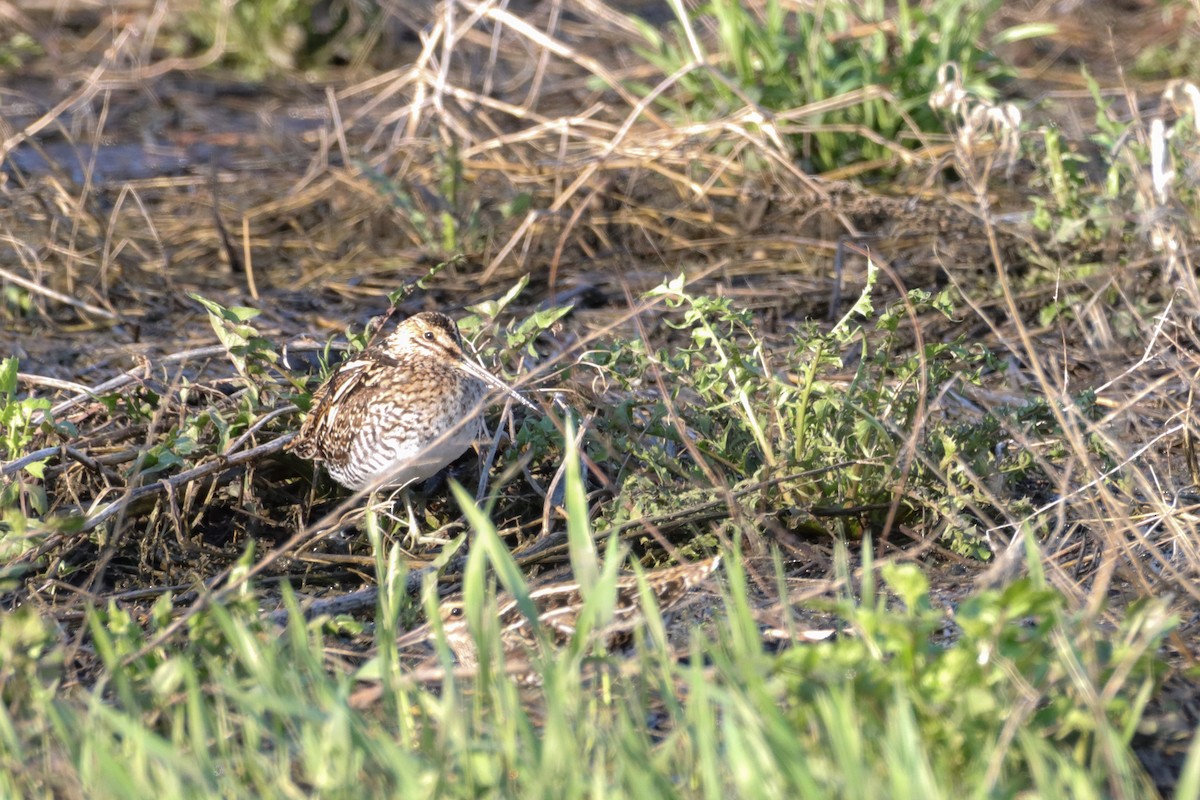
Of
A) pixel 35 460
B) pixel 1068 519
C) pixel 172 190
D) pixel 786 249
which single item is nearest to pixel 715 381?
pixel 1068 519

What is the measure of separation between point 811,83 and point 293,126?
3.39 m

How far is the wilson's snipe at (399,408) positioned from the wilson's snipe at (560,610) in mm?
725

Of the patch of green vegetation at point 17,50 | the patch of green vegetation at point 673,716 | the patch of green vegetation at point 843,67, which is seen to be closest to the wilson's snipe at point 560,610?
the patch of green vegetation at point 673,716

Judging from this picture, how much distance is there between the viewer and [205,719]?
268 cm

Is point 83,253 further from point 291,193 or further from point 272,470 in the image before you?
point 272,470

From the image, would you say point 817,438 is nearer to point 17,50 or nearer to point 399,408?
point 399,408

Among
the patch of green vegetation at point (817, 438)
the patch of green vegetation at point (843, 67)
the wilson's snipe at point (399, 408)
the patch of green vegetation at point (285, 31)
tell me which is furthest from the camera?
the patch of green vegetation at point (285, 31)

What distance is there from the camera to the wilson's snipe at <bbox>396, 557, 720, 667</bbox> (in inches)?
130

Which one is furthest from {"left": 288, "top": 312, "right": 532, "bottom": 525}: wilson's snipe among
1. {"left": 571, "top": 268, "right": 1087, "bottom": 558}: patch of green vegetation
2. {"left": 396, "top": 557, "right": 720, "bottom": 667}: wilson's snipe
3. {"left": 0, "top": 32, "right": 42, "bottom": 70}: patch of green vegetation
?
{"left": 0, "top": 32, "right": 42, "bottom": 70}: patch of green vegetation

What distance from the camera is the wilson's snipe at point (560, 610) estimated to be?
130 inches

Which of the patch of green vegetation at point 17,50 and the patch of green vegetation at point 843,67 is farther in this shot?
the patch of green vegetation at point 17,50

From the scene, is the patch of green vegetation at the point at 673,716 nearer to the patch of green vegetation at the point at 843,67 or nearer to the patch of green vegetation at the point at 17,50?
the patch of green vegetation at the point at 843,67

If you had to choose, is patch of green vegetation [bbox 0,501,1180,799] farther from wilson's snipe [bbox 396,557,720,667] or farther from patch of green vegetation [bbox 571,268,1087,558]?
patch of green vegetation [bbox 571,268,1087,558]

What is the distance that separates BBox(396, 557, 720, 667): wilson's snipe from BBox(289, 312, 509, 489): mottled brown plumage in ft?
2.37
